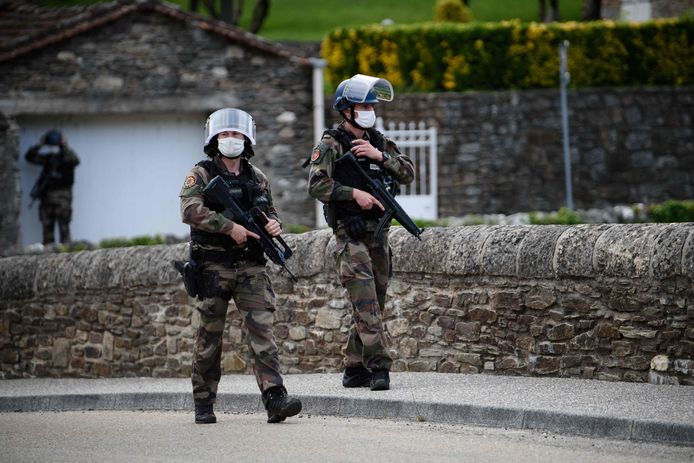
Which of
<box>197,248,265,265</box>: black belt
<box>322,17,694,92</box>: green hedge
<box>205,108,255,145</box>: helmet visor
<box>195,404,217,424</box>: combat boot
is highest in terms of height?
<box>322,17,694,92</box>: green hedge

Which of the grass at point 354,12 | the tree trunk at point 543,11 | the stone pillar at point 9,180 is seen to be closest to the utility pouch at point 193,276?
the stone pillar at point 9,180

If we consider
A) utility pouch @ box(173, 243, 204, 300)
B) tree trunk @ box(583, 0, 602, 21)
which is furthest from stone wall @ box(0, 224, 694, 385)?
tree trunk @ box(583, 0, 602, 21)

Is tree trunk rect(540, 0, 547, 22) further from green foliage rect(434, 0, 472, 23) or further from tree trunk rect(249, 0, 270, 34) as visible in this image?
tree trunk rect(249, 0, 270, 34)

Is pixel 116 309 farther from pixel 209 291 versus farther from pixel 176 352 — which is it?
pixel 209 291

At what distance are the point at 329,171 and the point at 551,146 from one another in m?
19.1

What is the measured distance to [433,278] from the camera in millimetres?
10938

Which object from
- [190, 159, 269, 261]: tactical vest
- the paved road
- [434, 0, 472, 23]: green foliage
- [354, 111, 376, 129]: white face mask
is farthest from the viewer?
[434, 0, 472, 23]: green foliage

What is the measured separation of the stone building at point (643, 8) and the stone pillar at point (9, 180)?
2260 cm

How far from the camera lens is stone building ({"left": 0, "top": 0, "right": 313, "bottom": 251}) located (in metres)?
25.2

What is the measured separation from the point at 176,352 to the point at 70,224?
12.8 meters

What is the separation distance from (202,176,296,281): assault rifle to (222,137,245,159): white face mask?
0.17 metres

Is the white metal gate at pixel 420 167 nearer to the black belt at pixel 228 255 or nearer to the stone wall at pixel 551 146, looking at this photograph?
the stone wall at pixel 551 146

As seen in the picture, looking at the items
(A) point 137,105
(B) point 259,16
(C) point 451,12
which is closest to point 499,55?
(C) point 451,12

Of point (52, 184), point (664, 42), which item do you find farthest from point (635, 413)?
point (664, 42)
